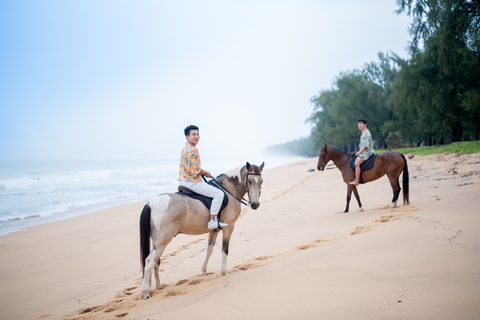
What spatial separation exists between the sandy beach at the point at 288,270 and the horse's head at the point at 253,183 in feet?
3.34

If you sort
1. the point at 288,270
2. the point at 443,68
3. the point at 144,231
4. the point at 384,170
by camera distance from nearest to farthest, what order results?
the point at 288,270
the point at 144,231
the point at 384,170
the point at 443,68

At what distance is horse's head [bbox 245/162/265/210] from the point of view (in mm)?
4883

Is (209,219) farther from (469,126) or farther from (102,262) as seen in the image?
(469,126)

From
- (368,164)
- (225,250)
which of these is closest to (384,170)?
(368,164)

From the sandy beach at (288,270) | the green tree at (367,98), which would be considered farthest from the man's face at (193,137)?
the green tree at (367,98)

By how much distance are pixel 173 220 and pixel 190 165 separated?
37.1 inches

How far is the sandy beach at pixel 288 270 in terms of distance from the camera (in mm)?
2666

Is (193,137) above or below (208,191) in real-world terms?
above

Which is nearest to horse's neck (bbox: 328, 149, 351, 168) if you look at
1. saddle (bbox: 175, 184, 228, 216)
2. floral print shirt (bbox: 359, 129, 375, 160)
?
floral print shirt (bbox: 359, 129, 375, 160)

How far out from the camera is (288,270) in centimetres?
379

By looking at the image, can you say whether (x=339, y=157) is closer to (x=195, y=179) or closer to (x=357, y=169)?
(x=357, y=169)

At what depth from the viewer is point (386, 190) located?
35.1 ft

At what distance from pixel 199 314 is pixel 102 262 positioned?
14.5 ft

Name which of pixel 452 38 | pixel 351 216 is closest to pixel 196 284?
pixel 351 216
